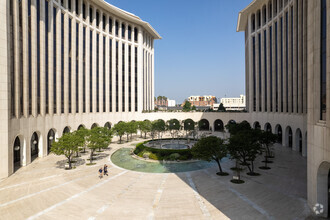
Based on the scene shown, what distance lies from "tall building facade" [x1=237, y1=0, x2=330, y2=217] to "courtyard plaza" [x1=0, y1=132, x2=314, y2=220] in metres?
4.34

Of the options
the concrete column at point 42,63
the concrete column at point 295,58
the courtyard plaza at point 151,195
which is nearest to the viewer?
the courtyard plaza at point 151,195

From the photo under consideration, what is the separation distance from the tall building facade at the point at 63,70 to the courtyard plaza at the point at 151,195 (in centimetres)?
804

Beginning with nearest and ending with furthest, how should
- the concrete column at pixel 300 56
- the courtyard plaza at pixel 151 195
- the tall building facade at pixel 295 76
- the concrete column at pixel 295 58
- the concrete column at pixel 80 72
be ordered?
the tall building facade at pixel 295 76
the courtyard plaza at pixel 151 195
the concrete column at pixel 300 56
the concrete column at pixel 295 58
the concrete column at pixel 80 72

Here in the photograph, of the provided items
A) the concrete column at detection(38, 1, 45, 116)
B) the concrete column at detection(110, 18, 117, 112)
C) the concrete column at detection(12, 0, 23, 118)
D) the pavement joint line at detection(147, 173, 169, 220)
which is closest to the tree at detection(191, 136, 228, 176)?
the pavement joint line at detection(147, 173, 169, 220)

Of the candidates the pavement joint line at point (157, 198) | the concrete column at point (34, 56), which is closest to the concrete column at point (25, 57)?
the concrete column at point (34, 56)

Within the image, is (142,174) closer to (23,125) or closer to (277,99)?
(23,125)

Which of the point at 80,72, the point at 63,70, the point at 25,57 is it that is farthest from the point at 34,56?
the point at 80,72

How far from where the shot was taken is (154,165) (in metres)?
31.1

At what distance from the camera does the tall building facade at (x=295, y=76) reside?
50.3ft

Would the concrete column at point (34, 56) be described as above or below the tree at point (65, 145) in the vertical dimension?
above

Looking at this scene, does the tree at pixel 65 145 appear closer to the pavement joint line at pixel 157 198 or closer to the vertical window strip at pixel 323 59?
the pavement joint line at pixel 157 198

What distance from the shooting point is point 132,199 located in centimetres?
1853

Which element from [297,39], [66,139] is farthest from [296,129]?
[66,139]

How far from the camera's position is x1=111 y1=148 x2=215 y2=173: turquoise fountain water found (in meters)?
28.5
